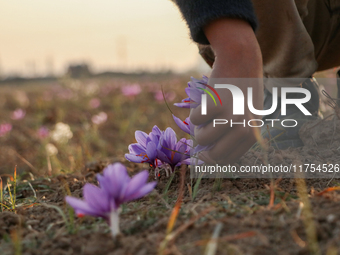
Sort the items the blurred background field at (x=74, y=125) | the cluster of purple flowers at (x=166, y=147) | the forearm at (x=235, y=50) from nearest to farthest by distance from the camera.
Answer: the forearm at (x=235, y=50), the cluster of purple flowers at (x=166, y=147), the blurred background field at (x=74, y=125)

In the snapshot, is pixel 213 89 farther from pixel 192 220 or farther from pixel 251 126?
pixel 192 220

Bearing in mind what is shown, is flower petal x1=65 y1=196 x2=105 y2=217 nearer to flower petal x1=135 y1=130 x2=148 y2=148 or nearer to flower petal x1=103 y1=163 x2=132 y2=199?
flower petal x1=103 y1=163 x2=132 y2=199

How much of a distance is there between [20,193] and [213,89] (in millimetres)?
1153

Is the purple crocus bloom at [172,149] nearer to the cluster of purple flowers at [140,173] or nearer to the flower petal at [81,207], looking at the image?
the cluster of purple flowers at [140,173]

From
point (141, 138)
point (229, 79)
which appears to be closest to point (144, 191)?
point (229, 79)

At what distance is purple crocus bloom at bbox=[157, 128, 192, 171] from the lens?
49.5 inches

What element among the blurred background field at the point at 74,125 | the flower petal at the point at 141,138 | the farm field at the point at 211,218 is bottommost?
the blurred background field at the point at 74,125

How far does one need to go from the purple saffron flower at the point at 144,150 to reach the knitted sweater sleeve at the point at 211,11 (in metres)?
0.40

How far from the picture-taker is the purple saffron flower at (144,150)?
1.25 m

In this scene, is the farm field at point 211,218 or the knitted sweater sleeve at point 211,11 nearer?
the farm field at point 211,218

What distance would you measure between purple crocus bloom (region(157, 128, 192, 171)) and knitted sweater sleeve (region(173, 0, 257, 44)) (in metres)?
0.37

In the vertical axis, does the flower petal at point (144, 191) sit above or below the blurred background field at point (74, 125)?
above

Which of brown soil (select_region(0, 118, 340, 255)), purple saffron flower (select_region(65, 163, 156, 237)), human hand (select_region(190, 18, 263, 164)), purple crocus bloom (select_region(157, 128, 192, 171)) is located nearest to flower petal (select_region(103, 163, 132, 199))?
purple saffron flower (select_region(65, 163, 156, 237))

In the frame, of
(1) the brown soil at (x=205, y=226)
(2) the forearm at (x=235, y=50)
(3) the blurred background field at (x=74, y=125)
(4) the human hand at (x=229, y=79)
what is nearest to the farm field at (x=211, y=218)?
(1) the brown soil at (x=205, y=226)
